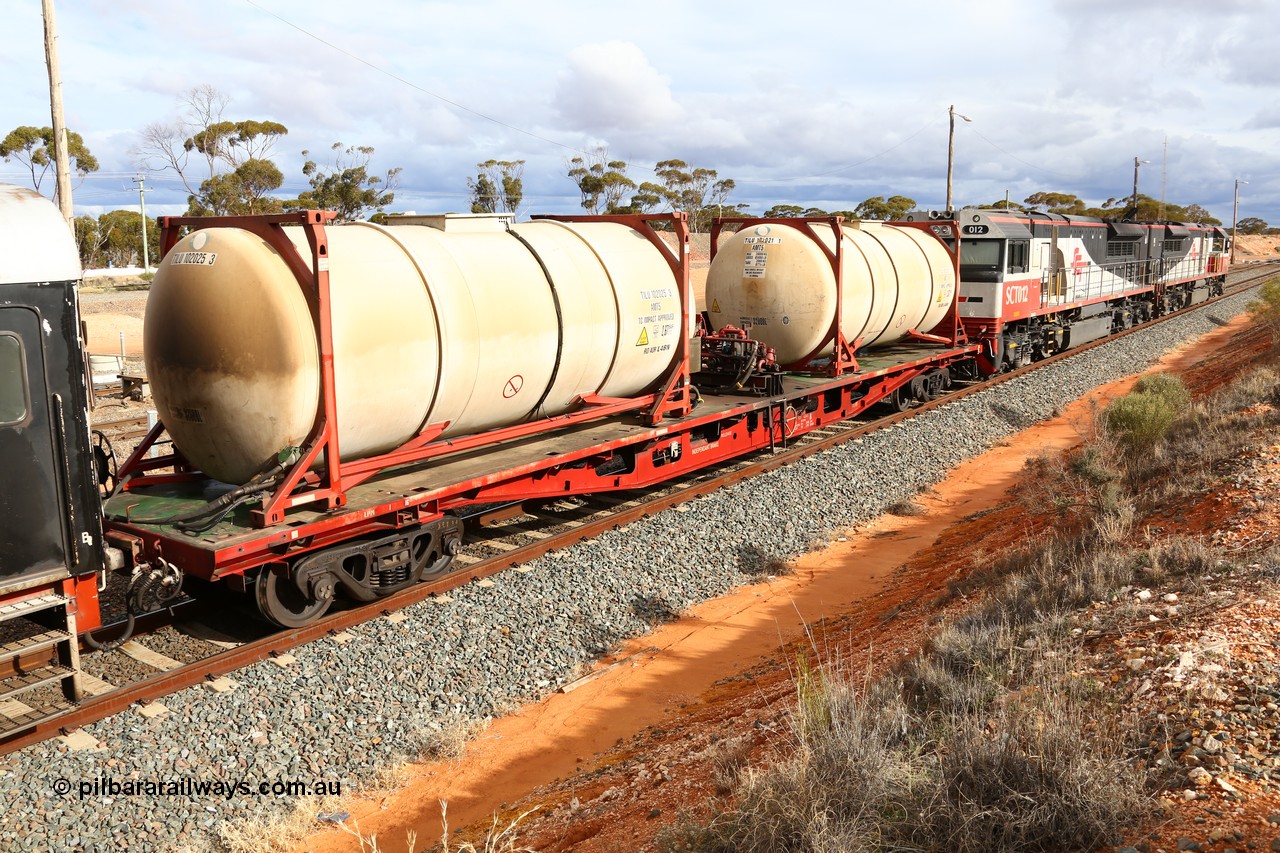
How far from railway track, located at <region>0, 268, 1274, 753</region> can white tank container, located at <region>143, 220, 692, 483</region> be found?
1.40 metres

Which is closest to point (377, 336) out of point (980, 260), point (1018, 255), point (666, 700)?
point (666, 700)

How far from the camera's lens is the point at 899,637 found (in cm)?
769

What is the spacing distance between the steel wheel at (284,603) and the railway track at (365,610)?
13 centimetres

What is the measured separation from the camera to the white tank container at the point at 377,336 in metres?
7.52

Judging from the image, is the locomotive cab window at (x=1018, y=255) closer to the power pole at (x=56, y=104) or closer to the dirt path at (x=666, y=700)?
the dirt path at (x=666, y=700)

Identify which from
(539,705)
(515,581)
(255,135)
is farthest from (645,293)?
(255,135)

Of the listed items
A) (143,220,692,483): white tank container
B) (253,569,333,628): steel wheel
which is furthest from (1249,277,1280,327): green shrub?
(253,569,333,628): steel wheel

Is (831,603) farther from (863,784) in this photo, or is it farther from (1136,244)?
(1136,244)

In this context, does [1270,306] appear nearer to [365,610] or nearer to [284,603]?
[365,610]

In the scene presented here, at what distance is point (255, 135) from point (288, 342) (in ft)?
188

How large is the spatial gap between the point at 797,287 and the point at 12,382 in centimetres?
1067

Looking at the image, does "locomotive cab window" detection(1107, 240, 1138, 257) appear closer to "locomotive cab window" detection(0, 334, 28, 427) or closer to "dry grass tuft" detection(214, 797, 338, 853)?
"dry grass tuft" detection(214, 797, 338, 853)

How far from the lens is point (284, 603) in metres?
8.21

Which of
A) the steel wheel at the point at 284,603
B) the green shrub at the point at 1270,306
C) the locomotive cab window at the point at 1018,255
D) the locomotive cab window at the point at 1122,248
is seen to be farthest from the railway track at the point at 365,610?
the locomotive cab window at the point at 1122,248
